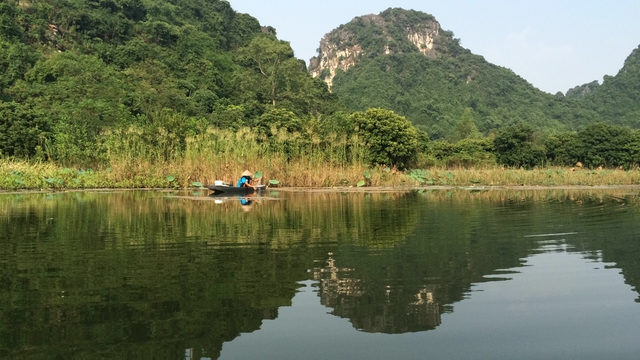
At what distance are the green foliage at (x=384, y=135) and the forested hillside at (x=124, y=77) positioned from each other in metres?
10.3

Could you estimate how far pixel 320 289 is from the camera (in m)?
6.38

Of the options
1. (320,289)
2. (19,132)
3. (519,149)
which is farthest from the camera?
(519,149)

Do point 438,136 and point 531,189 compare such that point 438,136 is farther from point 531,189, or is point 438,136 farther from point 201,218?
point 201,218

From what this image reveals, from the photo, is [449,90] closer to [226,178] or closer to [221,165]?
[221,165]

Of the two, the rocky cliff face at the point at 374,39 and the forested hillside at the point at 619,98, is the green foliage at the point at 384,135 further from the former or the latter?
the rocky cliff face at the point at 374,39

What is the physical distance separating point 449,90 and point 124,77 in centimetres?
7270

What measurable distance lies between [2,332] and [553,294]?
517 cm

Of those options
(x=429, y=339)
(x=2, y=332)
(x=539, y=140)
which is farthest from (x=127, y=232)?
(x=539, y=140)

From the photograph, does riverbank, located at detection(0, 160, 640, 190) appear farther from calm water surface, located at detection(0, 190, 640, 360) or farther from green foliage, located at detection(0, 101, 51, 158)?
calm water surface, located at detection(0, 190, 640, 360)

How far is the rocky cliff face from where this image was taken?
144 meters

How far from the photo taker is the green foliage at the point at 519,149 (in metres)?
45.6

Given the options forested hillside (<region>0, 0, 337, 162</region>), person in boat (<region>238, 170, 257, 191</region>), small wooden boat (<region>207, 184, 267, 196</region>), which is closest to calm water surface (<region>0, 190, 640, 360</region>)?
small wooden boat (<region>207, 184, 267, 196</region>)

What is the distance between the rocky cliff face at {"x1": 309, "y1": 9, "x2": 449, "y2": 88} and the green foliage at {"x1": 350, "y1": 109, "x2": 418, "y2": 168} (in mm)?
105217

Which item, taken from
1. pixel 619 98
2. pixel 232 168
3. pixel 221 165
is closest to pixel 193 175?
pixel 221 165
